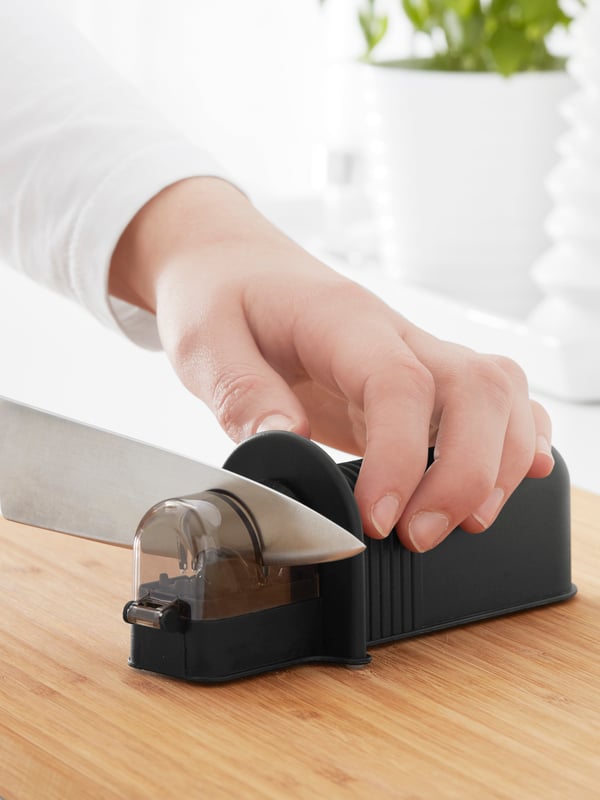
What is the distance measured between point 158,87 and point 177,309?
2273 millimetres

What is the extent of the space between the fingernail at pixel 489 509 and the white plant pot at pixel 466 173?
0.90m

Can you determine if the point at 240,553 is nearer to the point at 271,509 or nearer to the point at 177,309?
the point at 271,509

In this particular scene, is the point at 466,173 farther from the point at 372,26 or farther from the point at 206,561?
the point at 206,561

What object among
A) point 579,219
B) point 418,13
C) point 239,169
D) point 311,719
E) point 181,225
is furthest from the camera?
point 239,169

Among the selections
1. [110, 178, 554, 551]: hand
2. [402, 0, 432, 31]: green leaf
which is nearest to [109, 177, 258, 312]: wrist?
[110, 178, 554, 551]: hand

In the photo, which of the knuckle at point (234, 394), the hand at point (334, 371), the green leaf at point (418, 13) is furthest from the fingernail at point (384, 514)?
the green leaf at point (418, 13)

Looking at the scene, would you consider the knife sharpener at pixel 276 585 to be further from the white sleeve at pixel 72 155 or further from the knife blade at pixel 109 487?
the white sleeve at pixel 72 155

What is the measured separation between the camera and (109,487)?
674mm

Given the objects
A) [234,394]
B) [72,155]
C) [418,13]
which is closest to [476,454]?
[234,394]

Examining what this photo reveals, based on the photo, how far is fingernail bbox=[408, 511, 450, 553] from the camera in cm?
65

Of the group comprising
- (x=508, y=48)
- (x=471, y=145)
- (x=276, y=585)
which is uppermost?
(x=508, y=48)

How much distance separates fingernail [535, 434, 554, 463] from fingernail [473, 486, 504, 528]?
0.05 meters

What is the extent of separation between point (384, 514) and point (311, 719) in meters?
0.11

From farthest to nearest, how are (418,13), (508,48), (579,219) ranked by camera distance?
(418,13) < (508,48) < (579,219)
